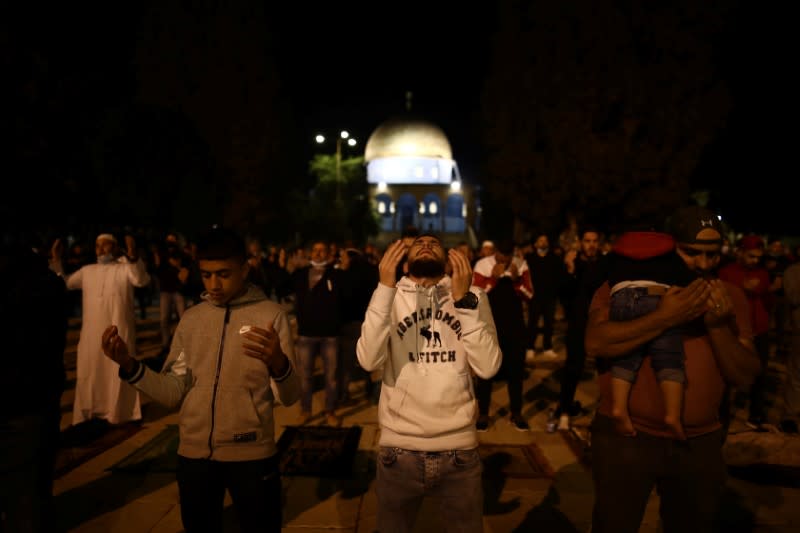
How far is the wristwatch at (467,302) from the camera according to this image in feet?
8.56

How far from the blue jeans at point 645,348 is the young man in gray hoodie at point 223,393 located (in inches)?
60.9

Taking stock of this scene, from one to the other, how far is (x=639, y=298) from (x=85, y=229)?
67.3ft

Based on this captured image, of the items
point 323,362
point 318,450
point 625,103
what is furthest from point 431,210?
point 318,450

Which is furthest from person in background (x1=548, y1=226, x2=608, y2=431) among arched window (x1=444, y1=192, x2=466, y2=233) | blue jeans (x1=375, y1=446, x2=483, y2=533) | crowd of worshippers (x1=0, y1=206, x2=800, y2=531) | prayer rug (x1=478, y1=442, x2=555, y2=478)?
arched window (x1=444, y1=192, x2=466, y2=233)

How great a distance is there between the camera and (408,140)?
2923 inches

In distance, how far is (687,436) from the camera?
8.05ft

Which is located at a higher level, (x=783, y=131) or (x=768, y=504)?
(x=783, y=131)

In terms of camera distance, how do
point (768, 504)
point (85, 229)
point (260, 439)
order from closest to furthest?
point (260, 439) → point (768, 504) → point (85, 229)

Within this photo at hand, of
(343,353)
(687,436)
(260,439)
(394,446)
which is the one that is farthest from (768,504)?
(343,353)

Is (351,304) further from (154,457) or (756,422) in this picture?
(756,422)

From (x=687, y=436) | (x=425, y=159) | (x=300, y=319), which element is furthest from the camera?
(x=425, y=159)

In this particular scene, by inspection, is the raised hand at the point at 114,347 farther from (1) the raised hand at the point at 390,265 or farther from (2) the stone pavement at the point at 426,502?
(2) the stone pavement at the point at 426,502

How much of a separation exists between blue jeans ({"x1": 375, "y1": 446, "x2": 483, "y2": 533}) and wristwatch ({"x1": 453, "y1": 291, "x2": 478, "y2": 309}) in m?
0.67

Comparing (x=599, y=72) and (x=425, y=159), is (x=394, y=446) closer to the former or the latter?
(x=599, y=72)
